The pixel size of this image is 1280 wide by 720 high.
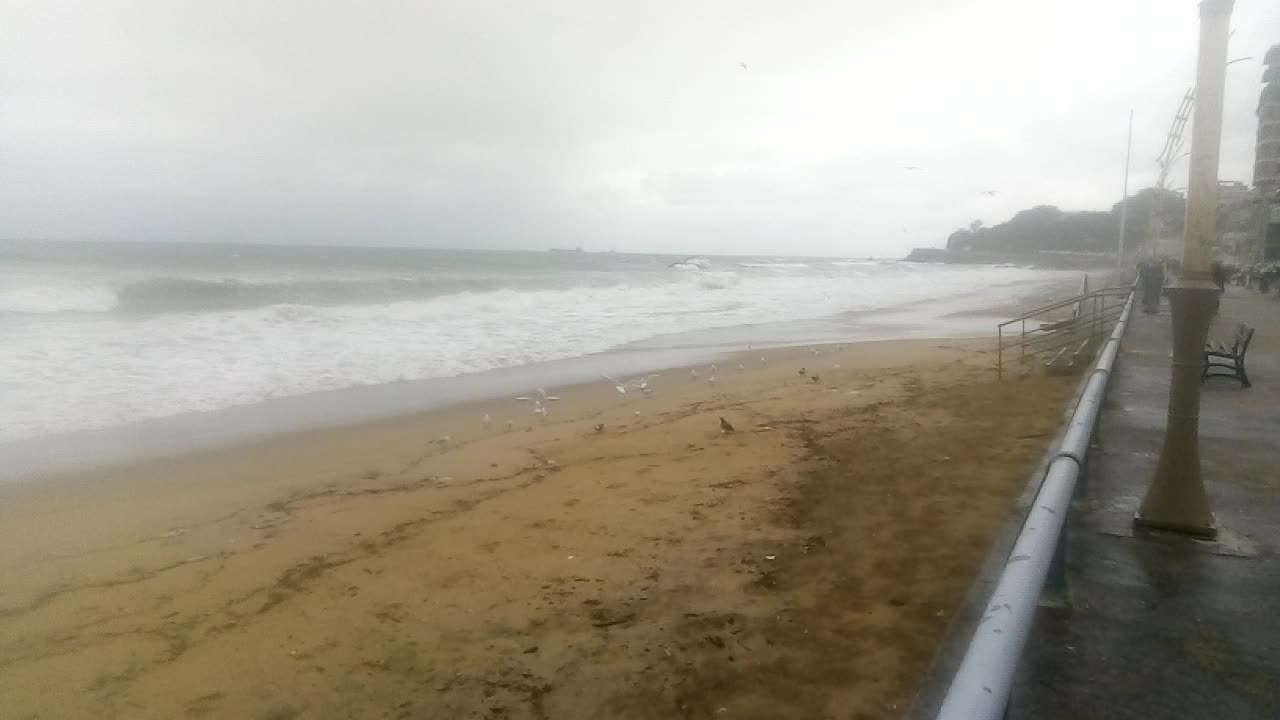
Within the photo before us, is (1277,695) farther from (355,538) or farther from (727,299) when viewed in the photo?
(727,299)

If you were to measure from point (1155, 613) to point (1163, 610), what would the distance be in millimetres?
51

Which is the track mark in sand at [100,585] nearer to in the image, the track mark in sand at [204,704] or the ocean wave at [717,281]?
the track mark in sand at [204,704]

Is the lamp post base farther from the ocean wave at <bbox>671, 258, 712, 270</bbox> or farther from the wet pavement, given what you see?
the ocean wave at <bbox>671, 258, 712, 270</bbox>

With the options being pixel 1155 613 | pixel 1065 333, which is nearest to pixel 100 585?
pixel 1155 613

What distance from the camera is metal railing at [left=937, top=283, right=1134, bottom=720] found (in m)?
1.41

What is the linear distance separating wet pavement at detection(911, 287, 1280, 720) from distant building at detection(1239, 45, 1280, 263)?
3128cm

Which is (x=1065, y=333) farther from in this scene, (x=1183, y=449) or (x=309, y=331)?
(x=309, y=331)

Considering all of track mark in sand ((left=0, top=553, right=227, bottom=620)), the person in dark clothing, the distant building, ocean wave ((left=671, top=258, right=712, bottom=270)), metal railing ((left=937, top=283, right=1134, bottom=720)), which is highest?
the distant building

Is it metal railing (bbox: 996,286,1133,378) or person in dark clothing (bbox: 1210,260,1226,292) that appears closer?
person in dark clothing (bbox: 1210,260,1226,292)

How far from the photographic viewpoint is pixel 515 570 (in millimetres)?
4910

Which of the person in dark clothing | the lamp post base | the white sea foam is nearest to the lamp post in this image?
the lamp post base

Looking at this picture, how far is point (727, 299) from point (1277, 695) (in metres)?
28.0

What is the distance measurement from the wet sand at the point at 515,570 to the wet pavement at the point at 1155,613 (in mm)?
724

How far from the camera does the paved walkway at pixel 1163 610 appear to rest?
7.84 feet
